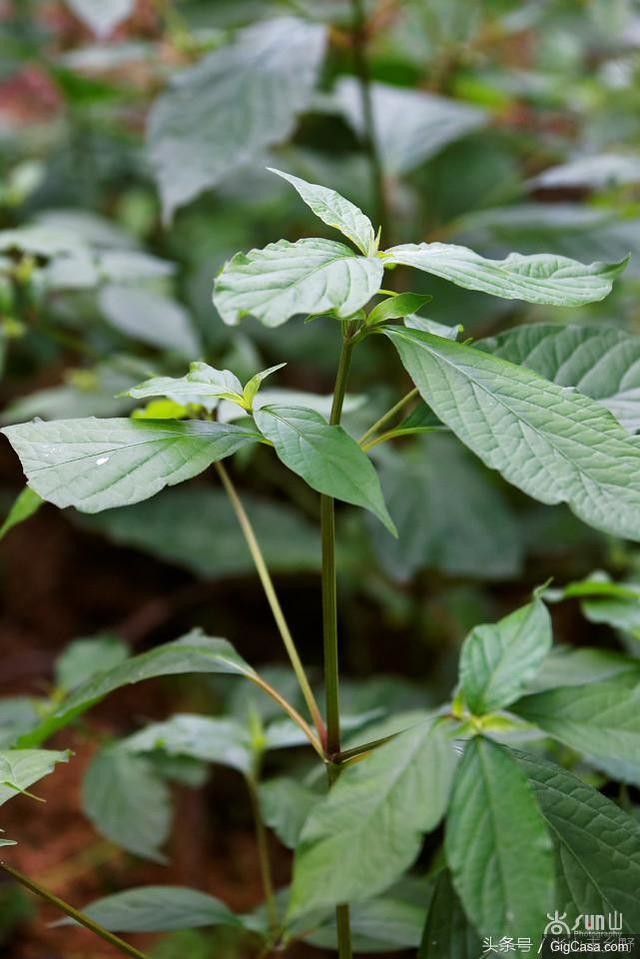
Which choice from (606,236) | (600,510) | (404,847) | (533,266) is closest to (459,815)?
(404,847)

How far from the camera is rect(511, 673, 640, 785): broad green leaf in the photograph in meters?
0.44

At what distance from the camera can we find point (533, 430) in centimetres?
→ 48

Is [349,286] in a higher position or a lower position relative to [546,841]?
higher

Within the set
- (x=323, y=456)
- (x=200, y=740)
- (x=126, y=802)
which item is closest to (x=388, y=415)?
(x=323, y=456)

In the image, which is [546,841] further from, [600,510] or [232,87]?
[232,87]

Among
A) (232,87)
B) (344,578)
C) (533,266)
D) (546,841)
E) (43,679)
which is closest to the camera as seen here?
(546,841)

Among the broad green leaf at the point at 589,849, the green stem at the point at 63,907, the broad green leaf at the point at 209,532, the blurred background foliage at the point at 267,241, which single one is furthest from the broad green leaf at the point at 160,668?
the broad green leaf at the point at 209,532

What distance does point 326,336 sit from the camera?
1.56 meters

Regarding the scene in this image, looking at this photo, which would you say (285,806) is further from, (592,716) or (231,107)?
(231,107)

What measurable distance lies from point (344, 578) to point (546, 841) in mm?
1128

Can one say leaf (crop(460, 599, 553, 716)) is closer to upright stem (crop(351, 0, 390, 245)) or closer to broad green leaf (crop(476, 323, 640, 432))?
broad green leaf (crop(476, 323, 640, 432))

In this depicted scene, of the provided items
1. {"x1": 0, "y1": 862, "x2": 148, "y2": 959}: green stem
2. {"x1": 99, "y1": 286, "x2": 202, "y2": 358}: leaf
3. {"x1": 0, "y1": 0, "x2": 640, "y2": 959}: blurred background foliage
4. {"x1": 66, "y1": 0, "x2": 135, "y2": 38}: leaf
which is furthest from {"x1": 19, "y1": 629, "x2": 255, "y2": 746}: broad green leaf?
{"x1": 66, "y1": 0, "x2": 135, "y2": 38}: leaf

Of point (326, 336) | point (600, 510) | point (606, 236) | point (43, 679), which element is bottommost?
point (43, 679)

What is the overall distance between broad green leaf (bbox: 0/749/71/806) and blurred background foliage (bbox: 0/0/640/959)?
1.40ft
